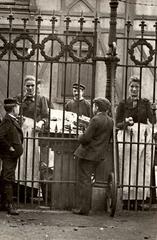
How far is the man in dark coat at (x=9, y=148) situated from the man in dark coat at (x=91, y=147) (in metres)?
0.87

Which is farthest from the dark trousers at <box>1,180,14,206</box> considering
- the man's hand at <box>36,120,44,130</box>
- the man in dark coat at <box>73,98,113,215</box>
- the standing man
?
the man's hand at <box>36,120,44,130</box>

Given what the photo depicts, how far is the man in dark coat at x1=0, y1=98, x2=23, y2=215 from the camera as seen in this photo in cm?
1020

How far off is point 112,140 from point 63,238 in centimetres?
228

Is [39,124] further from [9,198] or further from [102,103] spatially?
[9,198]

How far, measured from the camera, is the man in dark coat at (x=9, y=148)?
10.2 meters

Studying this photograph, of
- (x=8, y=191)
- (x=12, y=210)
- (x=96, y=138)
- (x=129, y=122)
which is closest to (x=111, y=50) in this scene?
(x=129, y=122)

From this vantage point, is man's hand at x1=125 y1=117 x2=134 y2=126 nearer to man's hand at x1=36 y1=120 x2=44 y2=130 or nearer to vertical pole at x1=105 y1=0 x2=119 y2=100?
vertical pole at x1=105 y1=0 x2=119 y2=100

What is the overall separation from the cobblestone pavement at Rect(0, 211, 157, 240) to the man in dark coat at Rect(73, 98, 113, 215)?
29 cm

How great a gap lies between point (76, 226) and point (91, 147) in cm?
138

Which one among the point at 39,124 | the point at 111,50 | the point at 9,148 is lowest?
the point at 9,148

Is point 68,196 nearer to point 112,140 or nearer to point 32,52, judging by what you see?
point 112,140

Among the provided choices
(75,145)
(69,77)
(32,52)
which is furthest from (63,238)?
(69,77)

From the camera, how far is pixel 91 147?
1051cm

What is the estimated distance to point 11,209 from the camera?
10.2 meters
